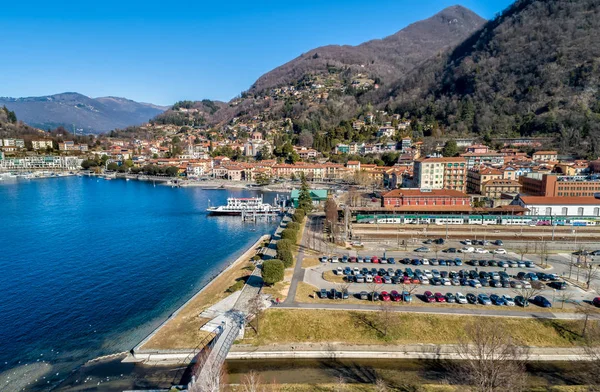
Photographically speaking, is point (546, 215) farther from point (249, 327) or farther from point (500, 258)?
point (249, 327)

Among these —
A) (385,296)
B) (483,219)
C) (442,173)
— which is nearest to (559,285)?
(385,296)

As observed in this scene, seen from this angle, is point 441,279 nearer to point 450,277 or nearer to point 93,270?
point 450,277

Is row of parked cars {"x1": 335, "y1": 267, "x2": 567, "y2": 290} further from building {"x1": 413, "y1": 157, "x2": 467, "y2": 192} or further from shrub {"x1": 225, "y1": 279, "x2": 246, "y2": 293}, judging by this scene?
building {"x1": 413, "y1": 157, "x2": 467, "y2": 192}

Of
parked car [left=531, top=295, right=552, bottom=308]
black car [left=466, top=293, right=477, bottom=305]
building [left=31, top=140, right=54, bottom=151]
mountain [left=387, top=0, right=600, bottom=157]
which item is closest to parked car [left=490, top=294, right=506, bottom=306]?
black car [left=466, top=293, right=477, bottom=305]

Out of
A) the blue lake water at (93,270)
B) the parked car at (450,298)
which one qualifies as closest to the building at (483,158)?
the blue lake water at (93,270)

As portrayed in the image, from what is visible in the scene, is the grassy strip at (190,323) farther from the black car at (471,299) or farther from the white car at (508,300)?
the white car at (508,300)
